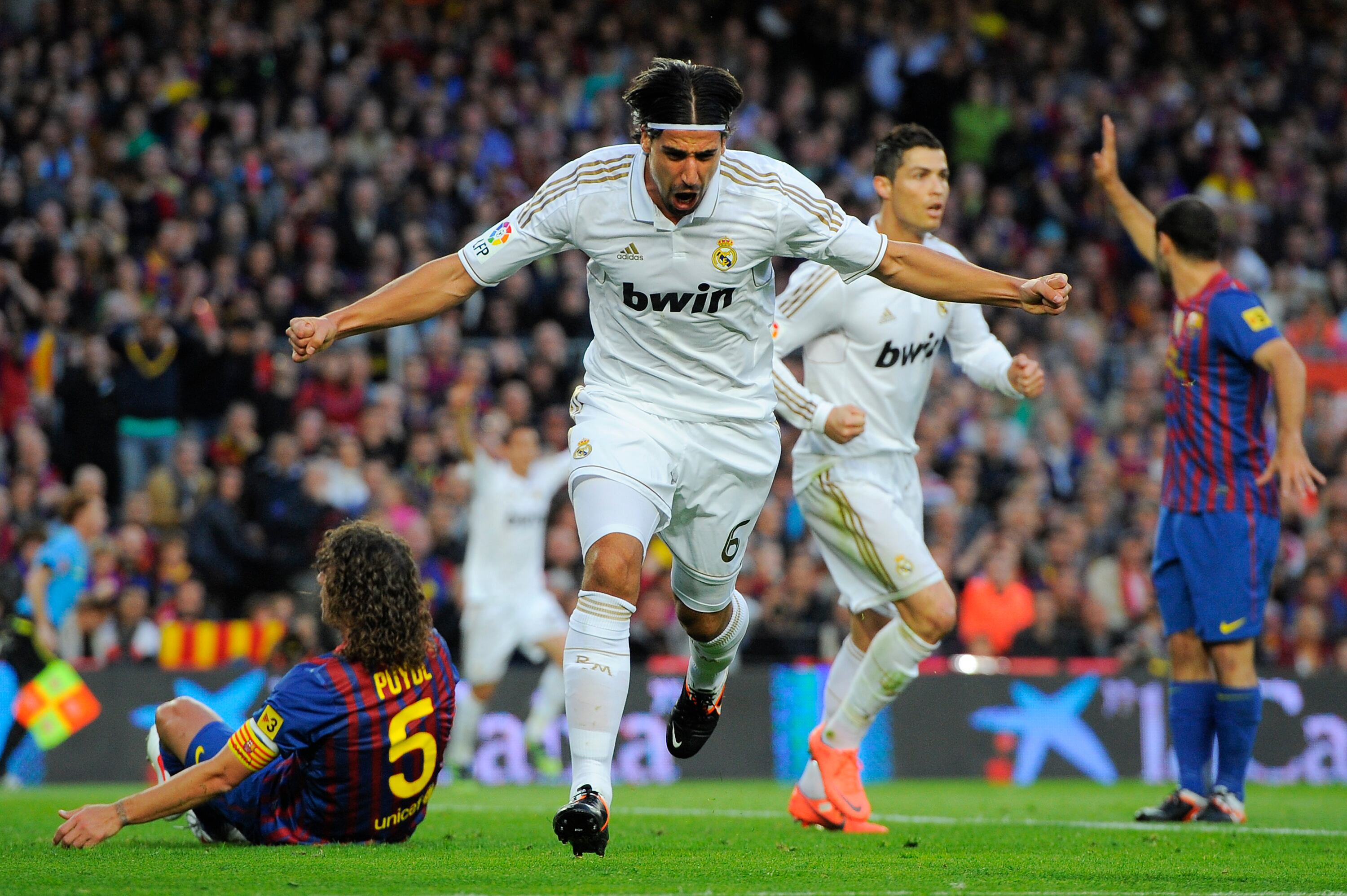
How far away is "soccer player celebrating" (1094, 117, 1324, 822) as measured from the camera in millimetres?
7812

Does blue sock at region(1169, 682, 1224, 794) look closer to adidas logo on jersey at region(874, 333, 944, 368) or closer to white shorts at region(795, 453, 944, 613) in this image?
white shorts at region(795, 453, 944, 613)

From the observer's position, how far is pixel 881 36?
21578 millimetres

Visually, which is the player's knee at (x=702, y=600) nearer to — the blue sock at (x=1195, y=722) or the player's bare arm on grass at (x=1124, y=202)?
the blue sock at (x=1195, y=722)

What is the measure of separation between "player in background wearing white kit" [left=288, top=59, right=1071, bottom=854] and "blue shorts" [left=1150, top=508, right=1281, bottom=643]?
2712 millimetres

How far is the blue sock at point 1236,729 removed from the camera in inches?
309

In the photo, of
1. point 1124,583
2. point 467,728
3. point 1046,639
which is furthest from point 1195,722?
point 1124,583

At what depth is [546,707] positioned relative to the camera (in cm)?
1236

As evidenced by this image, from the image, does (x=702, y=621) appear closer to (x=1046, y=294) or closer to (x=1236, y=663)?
(x=1046, y=294)

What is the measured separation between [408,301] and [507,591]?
22.9 ft

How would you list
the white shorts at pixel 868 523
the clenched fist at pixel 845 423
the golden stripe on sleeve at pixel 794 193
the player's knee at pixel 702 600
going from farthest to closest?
the white shorts at pixel 868 523 < the clenched fist at pixel 845 423 < the player's knee at pixel 702 600 < the golden stripe on sleeve at pixel 794 193

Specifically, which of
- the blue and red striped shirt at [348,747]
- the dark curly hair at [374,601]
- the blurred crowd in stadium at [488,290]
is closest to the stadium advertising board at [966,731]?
the blurred crowd in stadium at [488,290]

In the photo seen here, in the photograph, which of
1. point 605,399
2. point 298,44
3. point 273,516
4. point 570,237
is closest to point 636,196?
point 570,237

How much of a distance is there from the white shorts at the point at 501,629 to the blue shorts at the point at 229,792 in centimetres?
609

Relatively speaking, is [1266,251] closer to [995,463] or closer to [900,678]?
[995,463]
